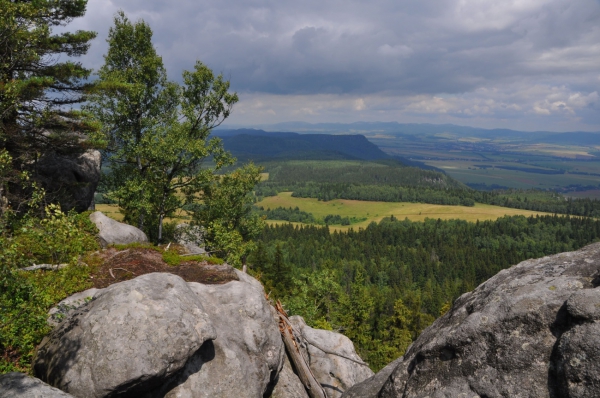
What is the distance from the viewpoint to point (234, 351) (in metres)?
14.8

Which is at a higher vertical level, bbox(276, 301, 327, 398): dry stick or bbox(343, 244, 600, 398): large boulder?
bbox(343, 244, 600, 398): large boulder

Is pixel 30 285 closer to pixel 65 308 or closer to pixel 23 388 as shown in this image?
pixel 23 388

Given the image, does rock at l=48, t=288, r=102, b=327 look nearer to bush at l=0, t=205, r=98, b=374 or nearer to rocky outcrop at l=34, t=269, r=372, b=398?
rocky outcrop at l=34, t=269, r=372, b=398

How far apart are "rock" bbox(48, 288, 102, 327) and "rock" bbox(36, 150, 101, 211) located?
1473cm

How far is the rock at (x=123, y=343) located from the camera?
11516 millimetres

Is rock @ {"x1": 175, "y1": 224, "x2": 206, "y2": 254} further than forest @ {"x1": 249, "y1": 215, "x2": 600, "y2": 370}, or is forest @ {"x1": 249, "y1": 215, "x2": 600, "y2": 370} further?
forest @ {"x1": 249, "y1": 215, "x2": 600, "y2": 370}

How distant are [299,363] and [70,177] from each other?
→ 25525 mm

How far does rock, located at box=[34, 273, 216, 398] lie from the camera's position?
37.8 feet

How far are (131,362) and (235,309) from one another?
18.1 ft

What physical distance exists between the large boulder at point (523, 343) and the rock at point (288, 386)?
8762mm

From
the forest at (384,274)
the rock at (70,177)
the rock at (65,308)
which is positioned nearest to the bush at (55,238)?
the rock at (65,308)

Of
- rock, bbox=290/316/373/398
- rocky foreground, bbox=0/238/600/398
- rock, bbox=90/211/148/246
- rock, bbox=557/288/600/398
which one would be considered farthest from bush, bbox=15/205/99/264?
rock, bbox=290/316/373/398

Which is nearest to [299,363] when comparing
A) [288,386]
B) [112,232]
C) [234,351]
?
[288,386]

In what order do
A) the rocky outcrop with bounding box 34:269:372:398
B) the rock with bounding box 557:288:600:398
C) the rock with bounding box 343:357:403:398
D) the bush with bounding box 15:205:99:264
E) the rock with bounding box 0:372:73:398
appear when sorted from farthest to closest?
the rocky outcrop with bounding box 34:269:372:398 < the rock with bounding box 343:357:403:398 < the bush with bounding box 15:205:99:264 < the rock with bounding box 0:372:73:398 < the rock with bounding box 557:288:600:398
